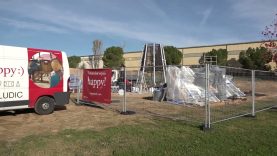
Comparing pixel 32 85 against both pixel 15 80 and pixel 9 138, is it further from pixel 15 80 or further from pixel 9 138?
pixel 9 138

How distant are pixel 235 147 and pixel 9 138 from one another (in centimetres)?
542

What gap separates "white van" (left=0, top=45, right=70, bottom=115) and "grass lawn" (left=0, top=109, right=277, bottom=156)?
11.9 feet

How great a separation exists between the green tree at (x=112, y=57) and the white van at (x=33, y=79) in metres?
54.1

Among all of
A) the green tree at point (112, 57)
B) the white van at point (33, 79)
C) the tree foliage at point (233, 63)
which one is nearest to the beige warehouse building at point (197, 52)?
the tree foliage at point (233, 63)

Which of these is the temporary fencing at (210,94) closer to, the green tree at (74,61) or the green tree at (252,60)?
the green tree at (252,60)

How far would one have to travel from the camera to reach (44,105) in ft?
42.8

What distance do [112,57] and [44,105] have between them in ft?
182

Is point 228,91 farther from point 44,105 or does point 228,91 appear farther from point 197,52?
point 197,52

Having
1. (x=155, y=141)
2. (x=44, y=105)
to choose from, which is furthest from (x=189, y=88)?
(x=155, y=141)

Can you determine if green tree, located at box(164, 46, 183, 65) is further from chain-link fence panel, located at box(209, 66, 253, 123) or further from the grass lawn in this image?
the grass lawn

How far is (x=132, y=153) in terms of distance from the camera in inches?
277

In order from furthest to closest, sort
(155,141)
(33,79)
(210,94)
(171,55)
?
(171,55) < (210,94) < (33,79) < (155,141)

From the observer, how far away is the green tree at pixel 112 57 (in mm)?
67938

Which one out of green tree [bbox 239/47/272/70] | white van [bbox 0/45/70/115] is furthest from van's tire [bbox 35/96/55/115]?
green tree [bbox 239/47/272/70]
